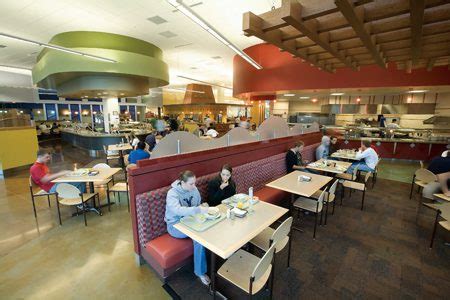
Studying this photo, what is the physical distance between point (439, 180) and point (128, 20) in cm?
866

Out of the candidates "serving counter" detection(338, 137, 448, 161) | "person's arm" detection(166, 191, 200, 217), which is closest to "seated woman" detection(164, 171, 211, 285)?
"person's arm" detection(166, 191, 200, 217)

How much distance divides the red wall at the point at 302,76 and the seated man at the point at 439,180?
3291 millimetres

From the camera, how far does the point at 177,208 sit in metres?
2.45

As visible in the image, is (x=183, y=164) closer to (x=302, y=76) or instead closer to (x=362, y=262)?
(x=362, y=262)

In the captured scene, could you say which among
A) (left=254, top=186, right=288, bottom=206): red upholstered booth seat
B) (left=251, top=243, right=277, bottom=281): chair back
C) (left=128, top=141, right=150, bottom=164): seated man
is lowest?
(left=254, top=186, right=288, bottom=206): red upholstered booth seat

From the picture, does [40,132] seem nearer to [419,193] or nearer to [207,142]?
[207,142]

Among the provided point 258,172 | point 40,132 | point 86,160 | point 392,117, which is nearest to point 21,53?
point 86,160

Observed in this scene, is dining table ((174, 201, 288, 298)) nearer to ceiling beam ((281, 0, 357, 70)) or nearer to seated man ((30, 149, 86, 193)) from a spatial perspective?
ceiling beam ((281, 0, 357, 70))

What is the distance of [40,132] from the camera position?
48.7 feet

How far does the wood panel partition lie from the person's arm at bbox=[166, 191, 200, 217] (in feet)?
1.38

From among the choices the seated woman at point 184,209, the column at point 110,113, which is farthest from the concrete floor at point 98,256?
the column at point 110,113

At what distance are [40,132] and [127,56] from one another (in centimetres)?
1265

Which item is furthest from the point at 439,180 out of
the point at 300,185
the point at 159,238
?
the point at 159,238

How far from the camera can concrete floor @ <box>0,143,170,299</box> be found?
2479 millimetres
